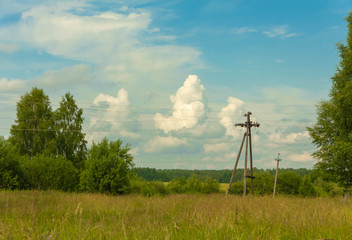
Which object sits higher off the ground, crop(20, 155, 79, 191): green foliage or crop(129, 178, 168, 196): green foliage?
crop(20, 155, 79, 191): green foliage

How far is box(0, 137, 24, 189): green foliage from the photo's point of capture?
25.5 m

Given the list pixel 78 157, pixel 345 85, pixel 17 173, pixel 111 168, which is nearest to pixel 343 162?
pixel 345 85

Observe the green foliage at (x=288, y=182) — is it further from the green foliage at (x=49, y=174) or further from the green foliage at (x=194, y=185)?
the green foliage at (x=49, y=174)

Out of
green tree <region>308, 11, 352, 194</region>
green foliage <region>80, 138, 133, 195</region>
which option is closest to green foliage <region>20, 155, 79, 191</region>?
green foliage <region>80, 138, 133, 195</region>

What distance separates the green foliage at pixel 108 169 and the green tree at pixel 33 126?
16.5m

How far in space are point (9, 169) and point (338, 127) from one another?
85.8 feet

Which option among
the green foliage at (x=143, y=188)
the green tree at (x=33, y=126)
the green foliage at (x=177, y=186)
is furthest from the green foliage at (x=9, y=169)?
the green foliage at (x=177, y=186)

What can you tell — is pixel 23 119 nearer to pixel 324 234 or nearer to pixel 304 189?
pixel 324 234

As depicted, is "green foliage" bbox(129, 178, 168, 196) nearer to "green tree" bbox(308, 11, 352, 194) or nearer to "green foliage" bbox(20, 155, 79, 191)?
"green foliage" bbox(20, 155, 79, 191)

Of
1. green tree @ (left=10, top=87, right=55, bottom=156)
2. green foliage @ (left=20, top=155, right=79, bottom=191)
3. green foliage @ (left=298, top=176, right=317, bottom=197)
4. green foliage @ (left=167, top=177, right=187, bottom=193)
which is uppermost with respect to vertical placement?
green tree @ (left=10, top=87, right=55, bottom=156)

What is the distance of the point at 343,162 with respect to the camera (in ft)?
77.4

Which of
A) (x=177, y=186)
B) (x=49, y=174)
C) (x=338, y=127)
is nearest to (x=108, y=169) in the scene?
(x=49, y=174)

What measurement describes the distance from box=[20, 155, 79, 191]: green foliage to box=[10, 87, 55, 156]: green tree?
948cm

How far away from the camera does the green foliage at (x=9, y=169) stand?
2548 cm
